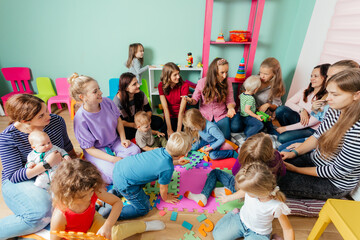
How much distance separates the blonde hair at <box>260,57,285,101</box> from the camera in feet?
8.56

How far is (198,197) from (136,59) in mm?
2365

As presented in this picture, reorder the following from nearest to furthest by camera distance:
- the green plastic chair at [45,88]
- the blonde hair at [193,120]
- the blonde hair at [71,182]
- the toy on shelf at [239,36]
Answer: the blonde hair at [71,182] < the blonde hair at [193,120] < the toy on shelf at [239,36] < the green plastic chair at [45,88]

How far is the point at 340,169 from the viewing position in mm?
1457

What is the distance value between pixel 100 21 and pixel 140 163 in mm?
2747

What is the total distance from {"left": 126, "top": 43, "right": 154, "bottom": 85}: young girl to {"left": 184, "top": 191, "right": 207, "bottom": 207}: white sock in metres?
2.13

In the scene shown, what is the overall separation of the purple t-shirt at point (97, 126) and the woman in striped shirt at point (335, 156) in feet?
5.77

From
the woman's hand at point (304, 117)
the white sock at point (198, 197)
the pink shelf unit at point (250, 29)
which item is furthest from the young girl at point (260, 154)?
the pink shelf unit at point (250, 29)

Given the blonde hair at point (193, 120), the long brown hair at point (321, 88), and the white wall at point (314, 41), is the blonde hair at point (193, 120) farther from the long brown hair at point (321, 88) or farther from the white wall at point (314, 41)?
the white wall at point (314, 41)

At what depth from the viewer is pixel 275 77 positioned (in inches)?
105

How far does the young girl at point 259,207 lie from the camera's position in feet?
3.82

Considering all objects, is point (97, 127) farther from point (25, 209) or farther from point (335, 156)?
point (335, 156)

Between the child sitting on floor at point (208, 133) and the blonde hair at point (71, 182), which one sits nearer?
the blonde hair at point (71, 182)

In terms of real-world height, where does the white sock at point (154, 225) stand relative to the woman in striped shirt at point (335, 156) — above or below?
below

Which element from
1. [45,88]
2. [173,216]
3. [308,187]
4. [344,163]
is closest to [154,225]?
[173,216]
